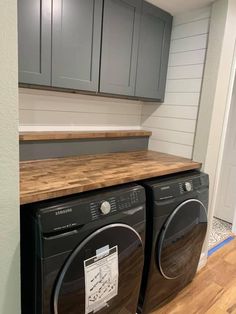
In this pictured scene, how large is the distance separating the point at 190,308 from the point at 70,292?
45.5 inches

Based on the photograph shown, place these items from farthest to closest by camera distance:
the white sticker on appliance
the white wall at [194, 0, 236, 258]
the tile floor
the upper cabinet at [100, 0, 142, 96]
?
1. the tile floor
2. the white wall at [194, 0, 236, 258]
3. the upper cabinet at [100, 0, 142, 96]
4. the white sticker on appliance

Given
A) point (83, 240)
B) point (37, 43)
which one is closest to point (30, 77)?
point (37, 43)

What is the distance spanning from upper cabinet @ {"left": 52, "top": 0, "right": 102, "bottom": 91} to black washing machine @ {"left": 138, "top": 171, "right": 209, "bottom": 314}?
855mm

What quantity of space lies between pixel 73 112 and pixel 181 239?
1284 millimetres

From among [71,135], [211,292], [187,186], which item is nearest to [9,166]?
[71,135]

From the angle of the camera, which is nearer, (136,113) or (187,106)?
(187,106)

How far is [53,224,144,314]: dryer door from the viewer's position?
1093mm

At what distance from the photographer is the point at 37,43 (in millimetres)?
1329

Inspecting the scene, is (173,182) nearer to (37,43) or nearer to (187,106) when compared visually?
(187,106)

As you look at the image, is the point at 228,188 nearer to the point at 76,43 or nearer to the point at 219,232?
the point at 219,232

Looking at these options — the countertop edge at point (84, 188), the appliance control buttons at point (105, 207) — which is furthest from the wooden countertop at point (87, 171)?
the appliance control buttons at point (105, 207)

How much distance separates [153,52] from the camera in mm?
1977

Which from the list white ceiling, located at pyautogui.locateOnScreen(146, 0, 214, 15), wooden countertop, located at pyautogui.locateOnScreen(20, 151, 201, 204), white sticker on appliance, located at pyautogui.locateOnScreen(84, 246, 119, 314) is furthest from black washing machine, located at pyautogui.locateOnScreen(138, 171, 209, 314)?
white ceiling, located at pyautogui.locateOnScreen(146, 0, 214, 15)

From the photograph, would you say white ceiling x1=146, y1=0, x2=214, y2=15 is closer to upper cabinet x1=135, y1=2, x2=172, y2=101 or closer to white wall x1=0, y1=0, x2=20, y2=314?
upper cabinet x1=135, y1=2, x2=172, y2=101
